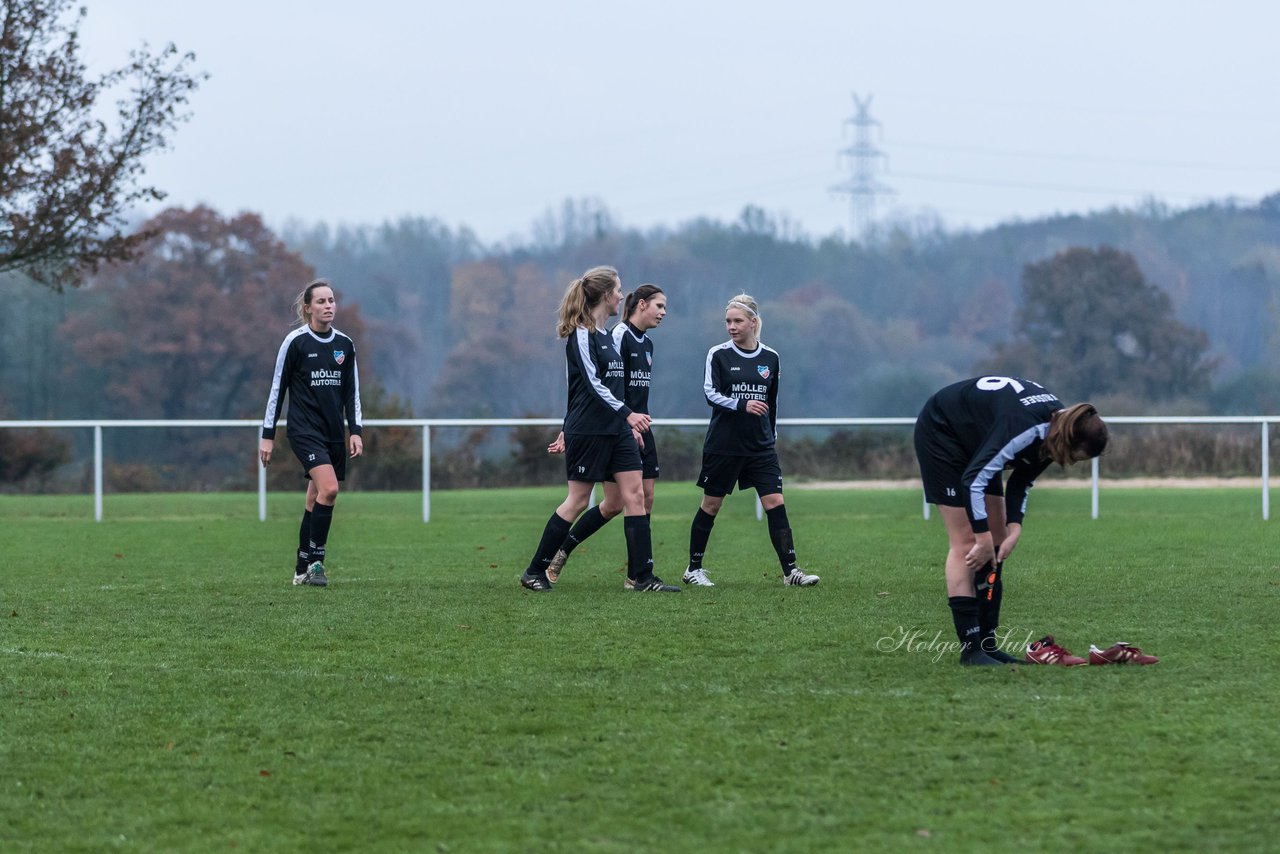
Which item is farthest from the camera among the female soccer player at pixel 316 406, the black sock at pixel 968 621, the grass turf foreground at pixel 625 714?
the female soccer player at pixel 316 406

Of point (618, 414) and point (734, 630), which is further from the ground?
point (618, 414)

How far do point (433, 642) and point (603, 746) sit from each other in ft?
8.27

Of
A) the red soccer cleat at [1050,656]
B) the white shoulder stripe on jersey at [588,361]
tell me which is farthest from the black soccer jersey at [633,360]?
the red soccer cleat at [1050,656]

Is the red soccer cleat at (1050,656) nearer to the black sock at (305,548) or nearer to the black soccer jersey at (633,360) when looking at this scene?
the black soccer jersey at (633,360)

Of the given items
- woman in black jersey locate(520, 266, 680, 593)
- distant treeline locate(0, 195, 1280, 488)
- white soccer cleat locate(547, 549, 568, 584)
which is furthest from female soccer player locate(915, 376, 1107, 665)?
distant treeline locate(0, 195, 1280, 488)

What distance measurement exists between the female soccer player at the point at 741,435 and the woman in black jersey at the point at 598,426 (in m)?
0.55

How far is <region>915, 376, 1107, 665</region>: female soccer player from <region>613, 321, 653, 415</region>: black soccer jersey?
3.25 metres

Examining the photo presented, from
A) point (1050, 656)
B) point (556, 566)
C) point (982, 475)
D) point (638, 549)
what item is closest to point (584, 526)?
point (556, 566)

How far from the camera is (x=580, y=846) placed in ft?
13.1

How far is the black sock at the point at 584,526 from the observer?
999 centimetres

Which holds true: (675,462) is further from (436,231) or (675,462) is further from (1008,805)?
(436,231)

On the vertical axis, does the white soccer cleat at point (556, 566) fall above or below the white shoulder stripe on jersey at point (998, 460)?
below

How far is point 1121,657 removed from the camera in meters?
6.57

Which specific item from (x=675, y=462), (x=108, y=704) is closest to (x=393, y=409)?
(x=675, y=462)
